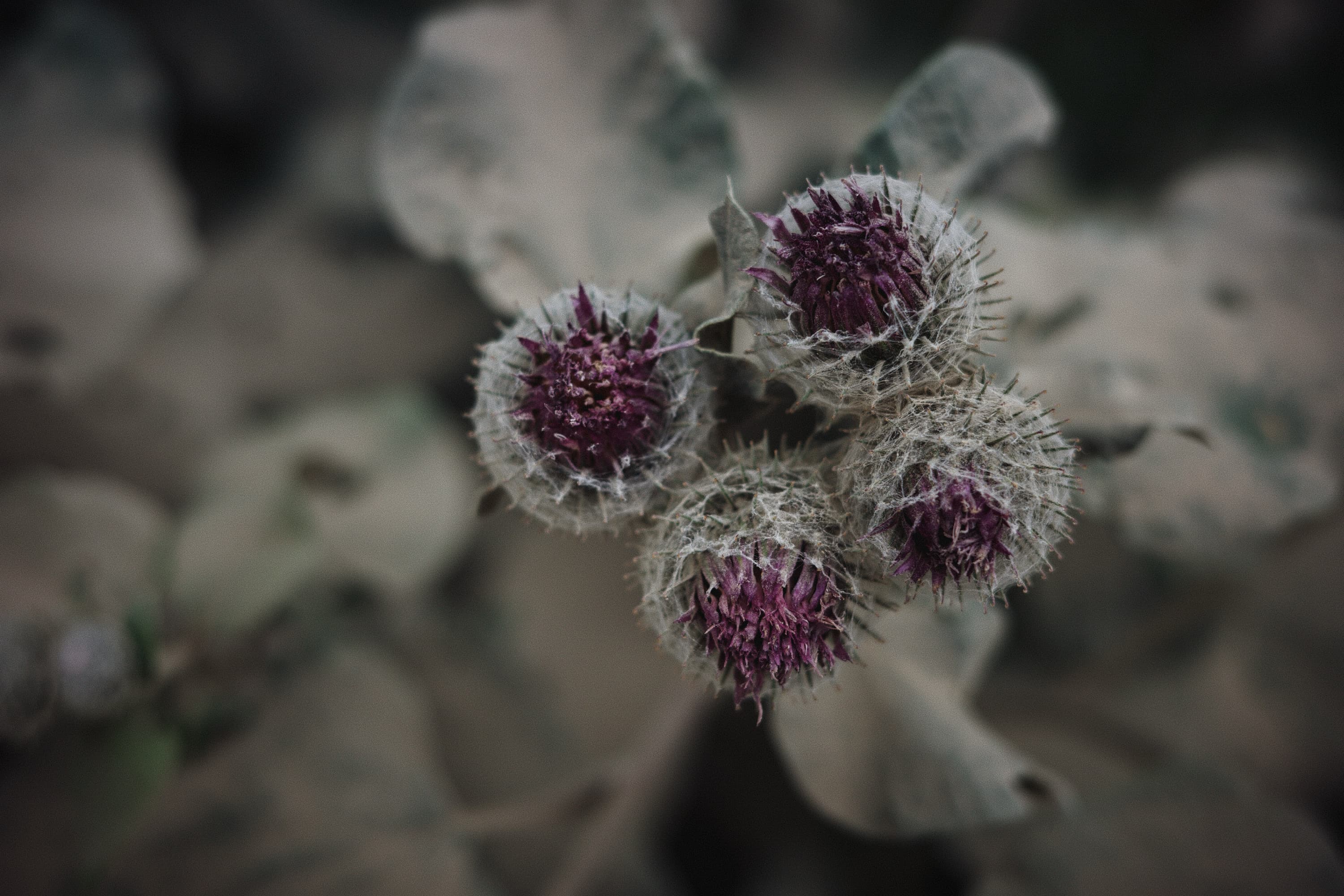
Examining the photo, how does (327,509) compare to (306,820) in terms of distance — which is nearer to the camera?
(306,820)

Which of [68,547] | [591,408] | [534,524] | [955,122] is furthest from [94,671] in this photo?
[955,122]

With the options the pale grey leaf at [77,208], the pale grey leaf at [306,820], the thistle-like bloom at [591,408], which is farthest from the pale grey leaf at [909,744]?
the pale grey leaf at [77,208]

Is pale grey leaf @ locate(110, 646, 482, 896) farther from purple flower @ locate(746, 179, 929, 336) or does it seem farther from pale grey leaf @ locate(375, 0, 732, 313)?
purple flower @ locate(746, 179, 929, 336)

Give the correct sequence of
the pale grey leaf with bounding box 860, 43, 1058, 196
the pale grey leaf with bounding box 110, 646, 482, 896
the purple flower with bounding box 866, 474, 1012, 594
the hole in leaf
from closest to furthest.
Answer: the purple flower with bounding box 866, 474, 1012, 594, the pale grey leaf with bounding box 860, 43, 1058, 196, the pale grey leaf with bounding box 110, 646, 482, 896, the hole in leaf

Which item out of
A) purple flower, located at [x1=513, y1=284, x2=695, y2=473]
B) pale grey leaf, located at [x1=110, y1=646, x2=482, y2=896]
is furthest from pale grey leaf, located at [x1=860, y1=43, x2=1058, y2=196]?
pale grey leaf, located at [x1=110, y1=646, x2=482, y2=896]

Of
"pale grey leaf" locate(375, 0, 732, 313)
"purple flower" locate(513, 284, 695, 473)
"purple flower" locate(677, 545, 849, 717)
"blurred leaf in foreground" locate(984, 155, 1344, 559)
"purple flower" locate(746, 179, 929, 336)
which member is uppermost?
"blurred leaf in foreground" locate(984, 155, 1344, 559)

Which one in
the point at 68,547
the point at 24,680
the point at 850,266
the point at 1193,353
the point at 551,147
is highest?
the point at 1193,353

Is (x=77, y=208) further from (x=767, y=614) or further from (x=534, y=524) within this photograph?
(x=767, y=614)

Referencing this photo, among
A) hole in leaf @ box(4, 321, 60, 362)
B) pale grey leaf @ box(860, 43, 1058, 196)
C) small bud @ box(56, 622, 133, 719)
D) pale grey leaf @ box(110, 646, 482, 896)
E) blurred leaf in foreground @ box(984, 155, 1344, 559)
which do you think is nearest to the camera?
pale grey leaf @ box(860, 43, 1058, 196)
